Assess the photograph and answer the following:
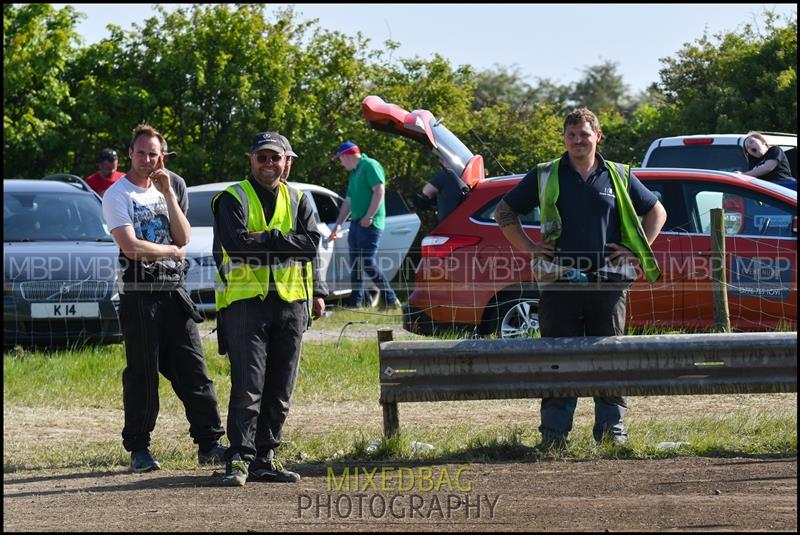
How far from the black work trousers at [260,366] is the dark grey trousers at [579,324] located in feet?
5.16

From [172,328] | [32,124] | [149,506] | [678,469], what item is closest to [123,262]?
[172,328]

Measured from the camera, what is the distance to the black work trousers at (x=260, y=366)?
7.49 metres

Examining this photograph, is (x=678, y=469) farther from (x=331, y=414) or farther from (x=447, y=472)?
(x=331, y=414)

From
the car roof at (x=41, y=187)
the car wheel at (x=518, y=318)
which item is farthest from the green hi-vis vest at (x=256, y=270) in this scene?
the car roof at (x=41, y=187)

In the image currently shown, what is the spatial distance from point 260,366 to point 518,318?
14.8 ft

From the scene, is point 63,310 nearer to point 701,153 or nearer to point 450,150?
point 450,150

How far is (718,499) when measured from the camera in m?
6.62

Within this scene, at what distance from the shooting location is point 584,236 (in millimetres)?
7859

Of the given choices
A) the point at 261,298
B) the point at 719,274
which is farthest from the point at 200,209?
the point at 261,298

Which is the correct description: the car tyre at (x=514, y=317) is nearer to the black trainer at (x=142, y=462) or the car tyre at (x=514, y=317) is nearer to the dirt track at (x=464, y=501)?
the dirt track at (x=464, y=501)

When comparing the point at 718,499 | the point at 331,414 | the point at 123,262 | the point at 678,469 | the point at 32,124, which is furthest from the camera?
the point at 32,124

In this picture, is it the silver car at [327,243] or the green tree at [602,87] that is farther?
the green tree at [602,87]

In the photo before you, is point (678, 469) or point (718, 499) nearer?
point (718, 499)

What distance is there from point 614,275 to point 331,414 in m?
3.12
